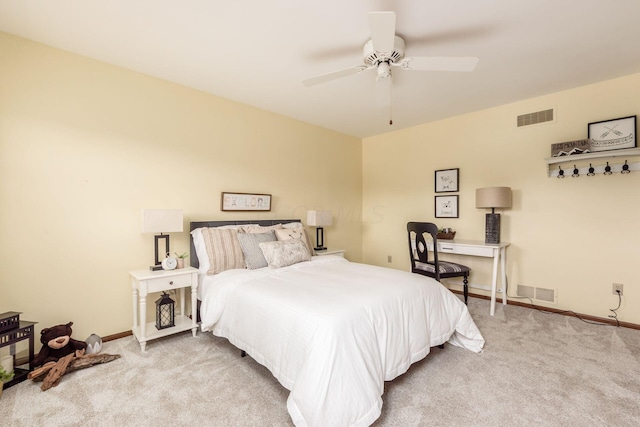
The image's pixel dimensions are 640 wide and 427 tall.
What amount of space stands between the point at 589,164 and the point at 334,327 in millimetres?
3406

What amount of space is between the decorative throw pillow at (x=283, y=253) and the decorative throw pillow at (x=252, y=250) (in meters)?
0.06

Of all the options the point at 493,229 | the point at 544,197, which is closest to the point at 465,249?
the point at 493,229

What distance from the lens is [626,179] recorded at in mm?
2797

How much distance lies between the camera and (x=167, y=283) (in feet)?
8.01

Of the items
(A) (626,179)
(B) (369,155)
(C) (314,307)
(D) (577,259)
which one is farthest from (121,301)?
(A) (626,179)

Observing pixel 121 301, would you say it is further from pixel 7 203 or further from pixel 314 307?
pixel 314 307

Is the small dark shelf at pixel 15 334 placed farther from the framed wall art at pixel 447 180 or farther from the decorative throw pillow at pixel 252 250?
the framed wall art at pixel 447 180

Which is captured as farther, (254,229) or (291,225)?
(291,225)

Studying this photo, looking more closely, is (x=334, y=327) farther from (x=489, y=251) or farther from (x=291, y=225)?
(x=489, y=251)

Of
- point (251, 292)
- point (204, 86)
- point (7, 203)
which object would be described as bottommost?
point (251, 292)

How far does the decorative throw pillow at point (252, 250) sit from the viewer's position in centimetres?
276

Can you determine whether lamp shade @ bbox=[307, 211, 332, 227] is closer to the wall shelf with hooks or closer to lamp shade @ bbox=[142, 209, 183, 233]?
Answer: lamp shade @ bbox=[142, 209, 183, 233]

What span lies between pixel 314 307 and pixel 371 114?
301 centimetres

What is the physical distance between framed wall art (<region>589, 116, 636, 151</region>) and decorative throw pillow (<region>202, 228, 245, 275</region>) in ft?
12.7
